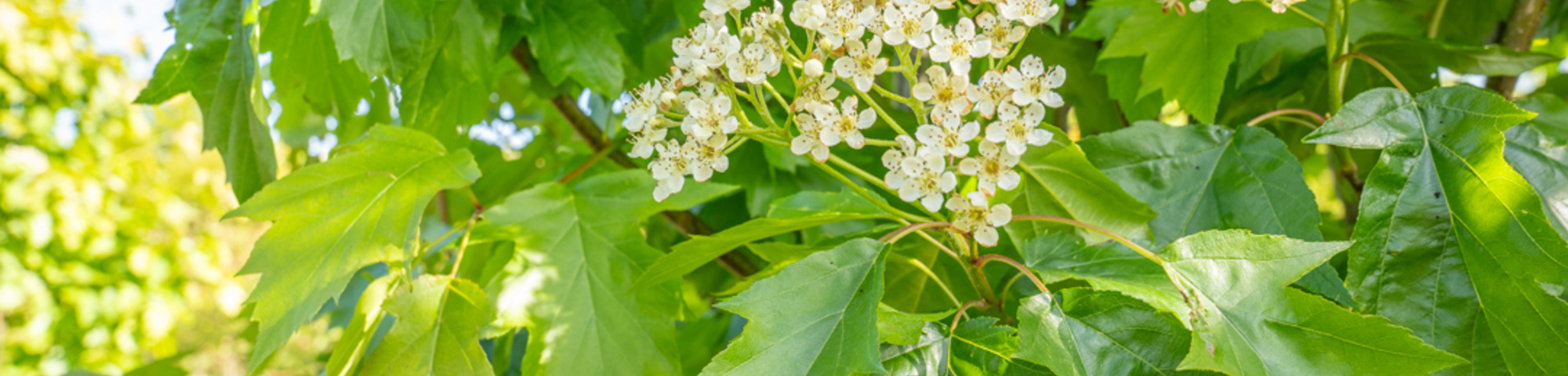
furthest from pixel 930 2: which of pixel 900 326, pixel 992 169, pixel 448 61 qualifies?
pixel 448 61

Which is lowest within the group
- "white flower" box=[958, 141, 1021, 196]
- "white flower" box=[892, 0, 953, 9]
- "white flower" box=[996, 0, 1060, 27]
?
"white flower" box=[958, 141, 1021, 196]

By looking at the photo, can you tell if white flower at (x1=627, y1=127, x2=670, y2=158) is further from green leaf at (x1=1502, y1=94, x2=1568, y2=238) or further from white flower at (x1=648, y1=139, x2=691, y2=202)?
green leaf at (x1=1502, y1=94, x2=1568, y2=238)

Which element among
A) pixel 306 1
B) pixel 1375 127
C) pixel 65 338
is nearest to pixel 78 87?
pixel 65 338

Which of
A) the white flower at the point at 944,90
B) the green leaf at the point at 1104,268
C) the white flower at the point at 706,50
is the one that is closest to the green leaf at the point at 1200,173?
the green leaf at the point at 1104,268

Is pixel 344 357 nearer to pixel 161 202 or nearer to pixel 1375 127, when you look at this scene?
pixel 1375 127

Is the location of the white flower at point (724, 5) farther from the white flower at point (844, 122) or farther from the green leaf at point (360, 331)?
the green leaf at point (360, 331)

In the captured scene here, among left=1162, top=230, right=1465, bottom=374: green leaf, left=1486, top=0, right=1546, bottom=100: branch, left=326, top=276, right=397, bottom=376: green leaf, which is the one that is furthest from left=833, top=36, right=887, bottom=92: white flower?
left=1486, top=0, right=1546, bottom=100: branch
